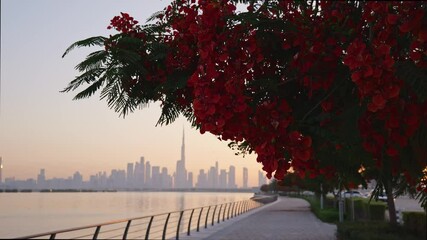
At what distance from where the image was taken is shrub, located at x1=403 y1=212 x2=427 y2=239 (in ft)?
42.8

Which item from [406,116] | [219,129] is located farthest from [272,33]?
[406,116]

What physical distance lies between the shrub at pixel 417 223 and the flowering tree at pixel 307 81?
10989 millimetres

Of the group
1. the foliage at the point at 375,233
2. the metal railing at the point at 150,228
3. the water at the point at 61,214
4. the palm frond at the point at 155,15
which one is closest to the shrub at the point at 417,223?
the foliage at the point at 375,233

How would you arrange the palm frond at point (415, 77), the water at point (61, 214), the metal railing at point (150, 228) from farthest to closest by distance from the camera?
1. the water at point (61, 214)
2. the metal railing at point (150, 228)
3. the palm frond at point (415, 77)

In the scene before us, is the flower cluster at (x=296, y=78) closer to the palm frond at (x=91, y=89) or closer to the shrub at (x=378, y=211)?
the palm frond at (x=91, y=89)

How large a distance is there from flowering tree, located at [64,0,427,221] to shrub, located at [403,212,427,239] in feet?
36.1

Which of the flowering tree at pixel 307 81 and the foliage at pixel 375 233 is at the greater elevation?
the flowering tree at pixel 307 81

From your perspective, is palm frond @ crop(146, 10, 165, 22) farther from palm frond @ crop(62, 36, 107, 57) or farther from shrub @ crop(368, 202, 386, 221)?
shrub @ crop(368, 202, 386, 221)

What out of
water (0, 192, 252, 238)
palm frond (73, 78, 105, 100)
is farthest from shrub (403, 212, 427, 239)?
water (0, 192, 252, 238)

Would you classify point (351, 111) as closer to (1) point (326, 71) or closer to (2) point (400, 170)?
(1) point (326, 71)

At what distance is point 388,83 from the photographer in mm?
2080

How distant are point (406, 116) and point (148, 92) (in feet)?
5.31

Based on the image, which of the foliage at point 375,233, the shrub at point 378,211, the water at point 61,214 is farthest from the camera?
the water at point 61,214

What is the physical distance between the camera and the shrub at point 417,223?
13048mm
